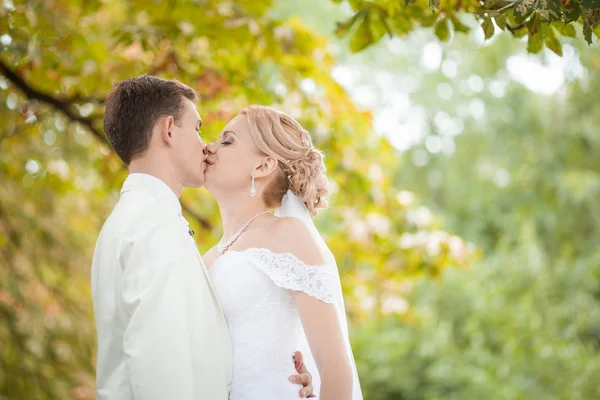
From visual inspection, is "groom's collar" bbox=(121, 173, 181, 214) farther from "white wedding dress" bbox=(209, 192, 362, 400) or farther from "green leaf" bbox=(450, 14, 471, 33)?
"green leaf" bbox=(450, 14, 471, 33)

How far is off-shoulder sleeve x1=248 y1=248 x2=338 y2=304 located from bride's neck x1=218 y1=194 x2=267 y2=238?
276 millimetres

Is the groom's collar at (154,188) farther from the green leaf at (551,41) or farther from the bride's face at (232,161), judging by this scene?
the green leaf at (551,41)

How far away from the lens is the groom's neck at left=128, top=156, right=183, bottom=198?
2.46m

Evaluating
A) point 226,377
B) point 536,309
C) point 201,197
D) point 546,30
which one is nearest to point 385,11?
point 546,30

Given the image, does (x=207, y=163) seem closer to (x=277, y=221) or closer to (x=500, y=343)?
(x=277, y=221)

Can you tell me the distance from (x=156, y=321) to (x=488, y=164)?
11624 mm

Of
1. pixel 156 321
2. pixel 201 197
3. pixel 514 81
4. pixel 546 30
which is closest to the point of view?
pixel 156 321

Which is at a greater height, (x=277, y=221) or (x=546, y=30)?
(x=546, y=30)

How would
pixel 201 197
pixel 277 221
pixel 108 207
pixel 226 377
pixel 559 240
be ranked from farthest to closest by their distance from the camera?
pixel 559 240
pixel 108 207
pixel 201 197
pixel 277 221
pixel 226 377

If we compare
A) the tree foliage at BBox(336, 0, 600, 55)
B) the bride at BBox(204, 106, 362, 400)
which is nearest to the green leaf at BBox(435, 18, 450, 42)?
the tree foliage at BBox(336, 0, 600, 55)

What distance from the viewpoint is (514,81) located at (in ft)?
42.3

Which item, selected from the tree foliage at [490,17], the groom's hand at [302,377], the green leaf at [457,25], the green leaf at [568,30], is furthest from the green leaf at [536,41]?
Result: the groom's hand at [302,377]

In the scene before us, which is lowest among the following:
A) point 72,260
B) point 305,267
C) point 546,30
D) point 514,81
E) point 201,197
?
point 305,267

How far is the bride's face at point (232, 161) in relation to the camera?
114 inches
